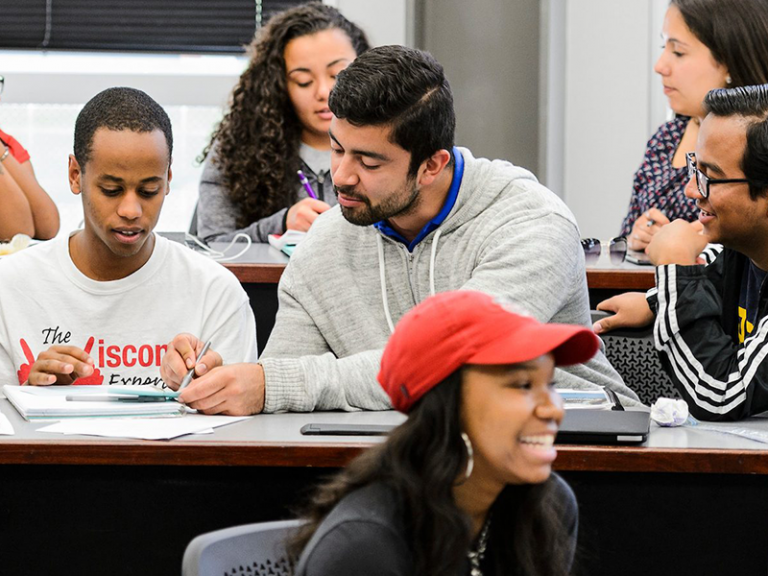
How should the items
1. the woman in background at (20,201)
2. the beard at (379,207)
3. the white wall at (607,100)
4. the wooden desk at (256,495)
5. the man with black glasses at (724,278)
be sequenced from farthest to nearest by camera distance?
the white wall at (607,100) < the woman in background at (20,201) < the beard at (379,207) < the man with black glasses at (724,278) < the wooden desk at (256,495)

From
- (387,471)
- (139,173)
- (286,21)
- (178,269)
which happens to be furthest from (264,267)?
(387,471)

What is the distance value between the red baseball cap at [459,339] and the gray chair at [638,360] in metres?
1.02

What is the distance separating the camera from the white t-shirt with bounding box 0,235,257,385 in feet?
6.72

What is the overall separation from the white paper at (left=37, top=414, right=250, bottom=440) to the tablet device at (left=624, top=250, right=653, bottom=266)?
57.7 inches

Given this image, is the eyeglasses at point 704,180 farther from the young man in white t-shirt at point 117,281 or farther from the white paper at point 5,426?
the white paper at point 5,426

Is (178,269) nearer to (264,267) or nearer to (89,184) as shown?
(89,184)

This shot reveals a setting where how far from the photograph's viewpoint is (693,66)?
10.4 ft

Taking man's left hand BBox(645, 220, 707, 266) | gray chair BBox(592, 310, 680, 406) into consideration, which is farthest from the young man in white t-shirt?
man's left hand BBox(645, 220, 707, 266)

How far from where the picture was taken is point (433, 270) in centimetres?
199

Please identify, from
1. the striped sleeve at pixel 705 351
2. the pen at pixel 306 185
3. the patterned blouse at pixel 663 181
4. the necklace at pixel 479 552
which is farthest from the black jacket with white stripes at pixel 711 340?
the pen at pixel 306 185

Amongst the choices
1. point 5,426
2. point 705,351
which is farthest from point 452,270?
point 5,426

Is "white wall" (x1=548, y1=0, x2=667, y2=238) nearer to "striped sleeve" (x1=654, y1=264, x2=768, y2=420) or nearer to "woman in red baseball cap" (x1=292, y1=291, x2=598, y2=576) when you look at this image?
"striped sleeve" (x1=654, y1=264, x2=768, y2=420)

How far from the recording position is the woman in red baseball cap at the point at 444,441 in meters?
1.16

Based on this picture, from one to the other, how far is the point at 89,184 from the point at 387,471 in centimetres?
104
